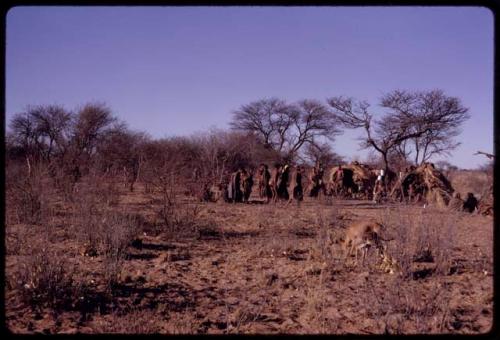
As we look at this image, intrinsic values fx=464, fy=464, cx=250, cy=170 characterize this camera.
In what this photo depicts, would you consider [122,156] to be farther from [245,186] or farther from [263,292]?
[263,292]

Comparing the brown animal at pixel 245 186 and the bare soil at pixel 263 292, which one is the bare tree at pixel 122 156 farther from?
the brown animal at pixel 245 186

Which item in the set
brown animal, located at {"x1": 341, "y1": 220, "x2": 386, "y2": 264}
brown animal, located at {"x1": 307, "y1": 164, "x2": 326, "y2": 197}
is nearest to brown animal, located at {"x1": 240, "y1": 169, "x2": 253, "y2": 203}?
brown animal, located at {"x1": 307, "y1": 164, "x2": 326, "y2": 197}

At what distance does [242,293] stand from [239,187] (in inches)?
451

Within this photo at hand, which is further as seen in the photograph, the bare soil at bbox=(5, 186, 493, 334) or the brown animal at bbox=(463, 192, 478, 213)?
the brown animal at bbox=(463, 192, 478, 213)

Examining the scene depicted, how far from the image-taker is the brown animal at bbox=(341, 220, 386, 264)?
666 cm

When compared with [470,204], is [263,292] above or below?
below

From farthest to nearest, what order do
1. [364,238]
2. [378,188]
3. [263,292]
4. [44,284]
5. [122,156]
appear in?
[378,188]
[122,156]
[364,238]
[263,292]
[44,284]

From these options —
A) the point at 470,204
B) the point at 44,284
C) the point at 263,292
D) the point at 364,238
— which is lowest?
the point at 263,292

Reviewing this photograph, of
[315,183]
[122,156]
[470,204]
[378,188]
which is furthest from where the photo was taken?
[315,183]

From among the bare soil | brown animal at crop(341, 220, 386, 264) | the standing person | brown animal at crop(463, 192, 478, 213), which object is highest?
the standing person

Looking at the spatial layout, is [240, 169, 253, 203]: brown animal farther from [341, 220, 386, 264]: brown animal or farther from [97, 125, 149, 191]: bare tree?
[341, 220, 386, 264]: brown animal

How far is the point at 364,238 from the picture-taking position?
6734 millimetres

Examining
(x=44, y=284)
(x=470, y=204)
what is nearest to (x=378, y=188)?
(x=470, y=204)

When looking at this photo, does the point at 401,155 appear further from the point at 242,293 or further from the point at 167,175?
the point at 242,293
